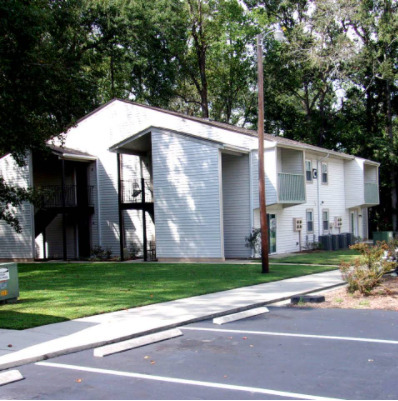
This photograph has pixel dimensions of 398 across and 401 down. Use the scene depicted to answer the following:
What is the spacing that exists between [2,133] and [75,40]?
1789 centimetres

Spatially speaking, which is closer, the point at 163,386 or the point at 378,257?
the point at 163,386

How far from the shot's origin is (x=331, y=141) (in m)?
43.9

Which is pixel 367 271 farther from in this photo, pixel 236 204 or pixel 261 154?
pixel 236 204

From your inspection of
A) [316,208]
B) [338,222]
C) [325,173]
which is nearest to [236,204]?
[316,208]

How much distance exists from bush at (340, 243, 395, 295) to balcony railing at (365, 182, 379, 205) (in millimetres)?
22413

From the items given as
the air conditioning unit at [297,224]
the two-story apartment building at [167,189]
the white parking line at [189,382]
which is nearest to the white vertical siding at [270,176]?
the two-story apartment building at [167,189]

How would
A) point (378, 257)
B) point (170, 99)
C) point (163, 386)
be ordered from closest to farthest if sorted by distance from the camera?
point (163, 386) → point (378, 257) → point (170, 99)

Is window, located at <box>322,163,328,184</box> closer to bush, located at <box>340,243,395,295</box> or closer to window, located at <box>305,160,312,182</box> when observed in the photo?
window, located at <box>305,160,312,182</box>

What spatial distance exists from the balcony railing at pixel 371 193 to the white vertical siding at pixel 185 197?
15.2 m

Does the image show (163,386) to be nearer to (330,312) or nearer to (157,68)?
(330,312)

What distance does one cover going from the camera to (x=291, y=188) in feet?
85.1

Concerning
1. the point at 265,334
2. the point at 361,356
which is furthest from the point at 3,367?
the point at 361,356

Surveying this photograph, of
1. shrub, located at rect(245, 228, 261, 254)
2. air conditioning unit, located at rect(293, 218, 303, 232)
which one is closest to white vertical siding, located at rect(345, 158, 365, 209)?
air conditioning unit, located at rect(293, 218, 303, 232)

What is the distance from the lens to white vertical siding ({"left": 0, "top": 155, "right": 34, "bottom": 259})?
28.0 m
